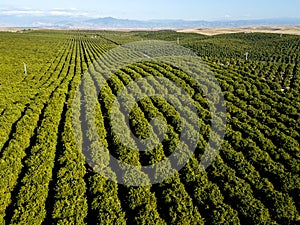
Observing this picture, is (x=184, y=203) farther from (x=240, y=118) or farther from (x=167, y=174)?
(x=240, y=118)

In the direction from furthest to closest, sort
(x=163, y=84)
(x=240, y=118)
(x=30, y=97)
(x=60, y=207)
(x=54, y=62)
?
(x=54, y=62)
(x=163, y=84)
(x=30, y=97)
(x=240, y=118)
(x=60, y=207)

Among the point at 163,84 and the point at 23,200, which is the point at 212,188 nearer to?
the point at 23,200

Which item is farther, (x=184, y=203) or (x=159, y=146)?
(x=159, y=146)

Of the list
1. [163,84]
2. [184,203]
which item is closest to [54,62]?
[163,84]

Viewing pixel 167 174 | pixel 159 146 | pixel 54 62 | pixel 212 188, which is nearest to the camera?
pixel 212 188

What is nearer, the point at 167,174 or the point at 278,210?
the point at 278,210

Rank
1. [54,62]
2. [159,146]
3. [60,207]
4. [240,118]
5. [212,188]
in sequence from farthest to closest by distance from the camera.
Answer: [54,62] → [240,118] → [159,146] → [212,188] → [60,207]

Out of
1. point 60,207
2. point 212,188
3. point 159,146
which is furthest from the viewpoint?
point 159,146

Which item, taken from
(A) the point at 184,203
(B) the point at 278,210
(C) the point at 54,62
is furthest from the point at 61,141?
(C) the point at 54,62
